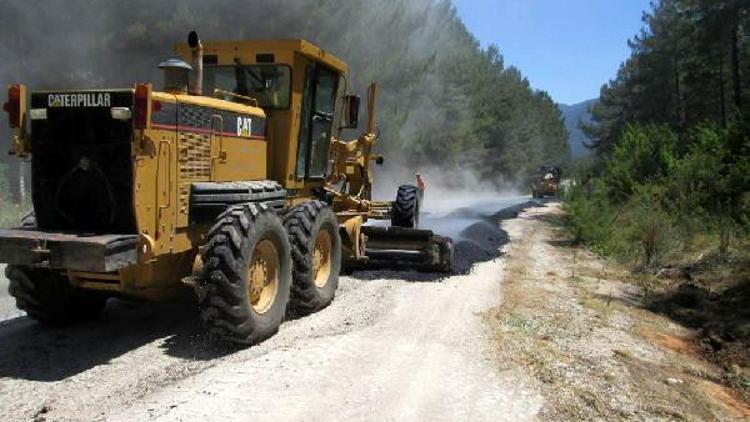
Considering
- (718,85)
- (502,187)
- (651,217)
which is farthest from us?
(502,187)

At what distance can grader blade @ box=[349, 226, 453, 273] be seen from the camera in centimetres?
994

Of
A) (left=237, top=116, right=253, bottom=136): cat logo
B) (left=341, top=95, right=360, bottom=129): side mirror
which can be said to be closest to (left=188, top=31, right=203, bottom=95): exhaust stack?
(left=237, top=116, right=253, bottom=136): cat logo

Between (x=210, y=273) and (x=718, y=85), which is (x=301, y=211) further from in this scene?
(x=718, y=85)

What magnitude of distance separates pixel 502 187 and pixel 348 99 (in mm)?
47896

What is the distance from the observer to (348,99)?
9375 mm

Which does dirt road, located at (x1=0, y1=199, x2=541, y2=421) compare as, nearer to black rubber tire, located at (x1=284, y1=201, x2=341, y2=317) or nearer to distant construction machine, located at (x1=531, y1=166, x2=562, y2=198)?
black rubber tire, located at (x1=284, y1=201, x2=341, y2=317)

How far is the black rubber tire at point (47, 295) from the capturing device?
20.8ft

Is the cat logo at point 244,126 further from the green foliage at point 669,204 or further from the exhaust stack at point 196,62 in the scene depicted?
the green foliage at point 669,204

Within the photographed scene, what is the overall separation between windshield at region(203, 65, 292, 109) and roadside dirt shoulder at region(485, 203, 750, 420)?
343 cm

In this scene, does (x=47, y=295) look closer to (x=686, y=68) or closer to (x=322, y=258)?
(x=322, y=258)

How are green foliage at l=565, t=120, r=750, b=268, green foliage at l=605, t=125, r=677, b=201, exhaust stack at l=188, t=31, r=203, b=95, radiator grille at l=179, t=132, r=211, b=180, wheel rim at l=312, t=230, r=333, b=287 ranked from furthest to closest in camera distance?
green foliage at l=605, t=125, r=677, b=201, green foliage at l=565, t=120, r=750, b=268, wheel rim at l=312, t=230, r=333, b=287, exhaust stack at l=188, t=31, r=203, b=95, radiator grille at l=179, t=132, r=211, b=180

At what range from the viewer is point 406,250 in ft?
33.0

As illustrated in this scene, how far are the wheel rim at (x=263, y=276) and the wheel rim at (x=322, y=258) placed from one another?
1.12 metres

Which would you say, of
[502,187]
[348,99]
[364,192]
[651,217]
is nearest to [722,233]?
[651,217]
